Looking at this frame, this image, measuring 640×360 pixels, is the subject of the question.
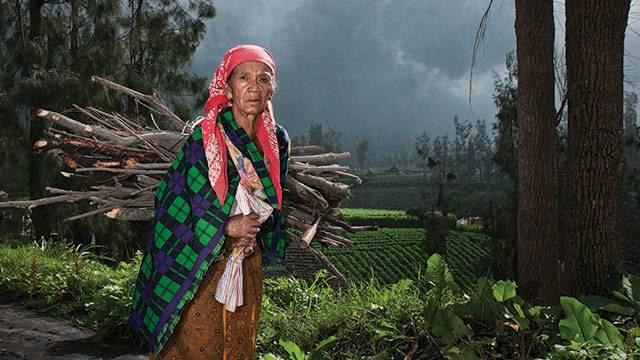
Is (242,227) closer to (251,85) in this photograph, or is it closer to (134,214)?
(251,85)

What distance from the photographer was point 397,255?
30.6m

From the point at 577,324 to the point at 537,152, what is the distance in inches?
70.8

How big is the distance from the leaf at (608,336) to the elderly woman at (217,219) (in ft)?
6.63

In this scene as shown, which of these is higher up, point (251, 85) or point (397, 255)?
point (251, 85)

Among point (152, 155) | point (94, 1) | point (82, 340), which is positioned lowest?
point (82, 340)

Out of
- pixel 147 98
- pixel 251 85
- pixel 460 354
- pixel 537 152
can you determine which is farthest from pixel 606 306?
pixel 147 98

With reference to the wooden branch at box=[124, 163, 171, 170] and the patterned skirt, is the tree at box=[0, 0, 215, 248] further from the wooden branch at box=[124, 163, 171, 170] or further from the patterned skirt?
the patterned skirt

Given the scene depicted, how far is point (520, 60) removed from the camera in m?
4.97

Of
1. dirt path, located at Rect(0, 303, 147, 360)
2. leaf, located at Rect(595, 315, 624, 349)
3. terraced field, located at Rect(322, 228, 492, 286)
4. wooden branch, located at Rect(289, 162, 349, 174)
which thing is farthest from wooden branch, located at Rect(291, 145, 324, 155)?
terraced field, located at Rect(322, 228, 492, 286)

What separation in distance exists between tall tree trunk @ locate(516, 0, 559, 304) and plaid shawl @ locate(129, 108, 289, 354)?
9.63 feet

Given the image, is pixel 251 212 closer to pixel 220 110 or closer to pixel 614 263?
pixel 220 110

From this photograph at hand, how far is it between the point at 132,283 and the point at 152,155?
1.23 metres

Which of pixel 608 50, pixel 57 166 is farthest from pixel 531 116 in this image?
pixel 57 166

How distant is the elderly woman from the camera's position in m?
2.56
